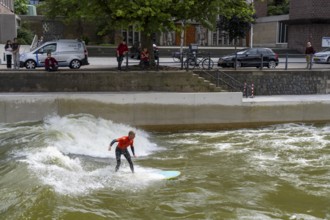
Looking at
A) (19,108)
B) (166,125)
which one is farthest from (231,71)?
(19,108)

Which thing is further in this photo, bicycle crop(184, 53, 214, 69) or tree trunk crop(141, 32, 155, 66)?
bicycle crop(184, 53, 214, 69)

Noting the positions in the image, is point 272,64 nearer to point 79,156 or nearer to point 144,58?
point 144,58

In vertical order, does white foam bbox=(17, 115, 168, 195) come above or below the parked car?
below

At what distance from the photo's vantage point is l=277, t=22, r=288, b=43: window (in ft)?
166

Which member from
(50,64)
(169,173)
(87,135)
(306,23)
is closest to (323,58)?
(306,23)

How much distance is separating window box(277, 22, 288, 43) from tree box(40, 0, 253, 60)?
91.6ft

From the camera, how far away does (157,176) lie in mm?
13195

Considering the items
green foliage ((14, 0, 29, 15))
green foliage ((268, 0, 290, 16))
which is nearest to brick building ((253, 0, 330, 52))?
green foliage ((268, 0, 290, 16))

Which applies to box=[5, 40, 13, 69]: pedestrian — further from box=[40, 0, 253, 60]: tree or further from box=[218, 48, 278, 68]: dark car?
box=[218, 48, 278, 68]: dark car

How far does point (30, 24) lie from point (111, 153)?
36.2 m

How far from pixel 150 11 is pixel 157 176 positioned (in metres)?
9.21

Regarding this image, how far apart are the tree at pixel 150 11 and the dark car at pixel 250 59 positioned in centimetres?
344

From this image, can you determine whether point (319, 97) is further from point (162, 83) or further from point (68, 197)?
point (68, 197)

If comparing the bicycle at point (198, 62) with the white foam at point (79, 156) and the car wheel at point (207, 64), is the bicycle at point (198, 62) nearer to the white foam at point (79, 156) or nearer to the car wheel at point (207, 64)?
the car wheel at point (207, 64)
